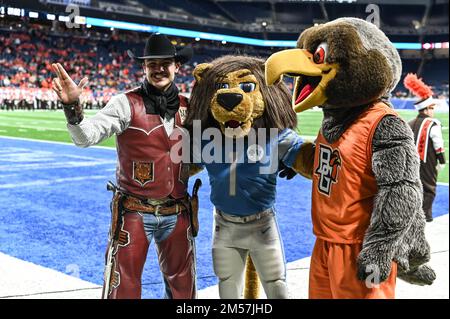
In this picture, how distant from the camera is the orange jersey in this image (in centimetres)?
157

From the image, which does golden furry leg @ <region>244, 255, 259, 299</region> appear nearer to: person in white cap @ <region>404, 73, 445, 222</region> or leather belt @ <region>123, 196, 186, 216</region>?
leather belt @ <region>123, 196, 186, 216</region>

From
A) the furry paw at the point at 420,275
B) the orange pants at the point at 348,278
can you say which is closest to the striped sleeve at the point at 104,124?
the orange pants at the point at 348,278

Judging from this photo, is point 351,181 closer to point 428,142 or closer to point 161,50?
point 161,50

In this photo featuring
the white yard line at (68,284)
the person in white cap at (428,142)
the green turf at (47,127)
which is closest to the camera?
the white yard line at (68,284)

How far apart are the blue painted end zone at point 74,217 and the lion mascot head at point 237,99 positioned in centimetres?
34

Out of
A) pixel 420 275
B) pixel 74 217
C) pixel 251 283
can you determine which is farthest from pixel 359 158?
pixel 74 217

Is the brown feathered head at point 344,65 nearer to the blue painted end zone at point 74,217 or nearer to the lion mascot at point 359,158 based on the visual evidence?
the lion mascot at point 359,158

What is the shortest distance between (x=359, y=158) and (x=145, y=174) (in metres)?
0.74

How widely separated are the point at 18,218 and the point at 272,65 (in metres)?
1.46

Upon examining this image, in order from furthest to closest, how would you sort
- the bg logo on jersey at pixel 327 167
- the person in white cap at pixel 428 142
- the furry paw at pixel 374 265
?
the person in white cap at pixel 428 142 → the bg logo on jersey at pixel 327 167 → the furry paw at pixel 374 265

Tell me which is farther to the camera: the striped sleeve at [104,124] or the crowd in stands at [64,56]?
the crowd in stands at [64,56]

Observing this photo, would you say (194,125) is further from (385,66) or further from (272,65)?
(385,66)

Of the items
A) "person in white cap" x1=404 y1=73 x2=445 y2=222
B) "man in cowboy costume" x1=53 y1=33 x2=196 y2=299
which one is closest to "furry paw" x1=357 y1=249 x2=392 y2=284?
"man in cowboy costume" x1=53 y1=33 x2=196 y2=299

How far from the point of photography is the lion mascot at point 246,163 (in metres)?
1.85
